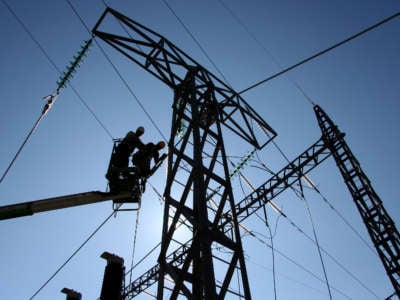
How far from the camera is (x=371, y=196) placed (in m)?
14.9

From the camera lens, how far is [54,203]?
5059 mm

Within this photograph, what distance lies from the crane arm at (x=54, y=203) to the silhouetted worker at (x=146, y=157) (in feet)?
1.95

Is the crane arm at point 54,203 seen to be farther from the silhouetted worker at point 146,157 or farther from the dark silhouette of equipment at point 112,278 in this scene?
the dark silhouette of equipment at point 112,278

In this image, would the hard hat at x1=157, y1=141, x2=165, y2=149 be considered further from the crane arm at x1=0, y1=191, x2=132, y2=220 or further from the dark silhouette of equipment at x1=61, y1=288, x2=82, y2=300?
the dark silhouette of equipment at x1=61, y1=288, x2=82, y2=300

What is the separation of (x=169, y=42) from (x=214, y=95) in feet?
5.80

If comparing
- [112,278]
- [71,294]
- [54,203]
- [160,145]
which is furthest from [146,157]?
[71,294]

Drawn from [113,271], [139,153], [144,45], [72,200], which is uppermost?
[144,45]

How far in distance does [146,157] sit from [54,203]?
2.11 meters

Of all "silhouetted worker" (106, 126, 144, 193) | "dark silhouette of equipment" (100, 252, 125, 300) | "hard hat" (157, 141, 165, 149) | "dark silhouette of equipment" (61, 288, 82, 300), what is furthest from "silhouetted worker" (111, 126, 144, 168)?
"dark silhouette of equipment" (61, 288, 82, 300)

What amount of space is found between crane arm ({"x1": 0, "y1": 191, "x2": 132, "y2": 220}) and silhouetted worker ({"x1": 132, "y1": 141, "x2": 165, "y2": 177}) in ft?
1.95

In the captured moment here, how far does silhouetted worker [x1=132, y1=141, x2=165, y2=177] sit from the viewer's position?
6555 millimetres

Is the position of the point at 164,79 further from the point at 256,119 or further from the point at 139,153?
the point at 256,119

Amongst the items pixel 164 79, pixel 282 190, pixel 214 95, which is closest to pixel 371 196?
pixel 282 190

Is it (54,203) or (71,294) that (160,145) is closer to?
(54,203)
